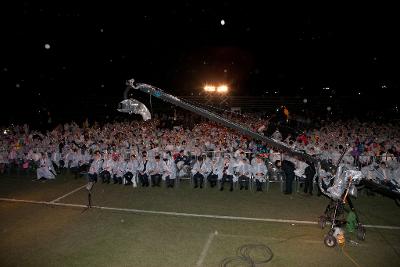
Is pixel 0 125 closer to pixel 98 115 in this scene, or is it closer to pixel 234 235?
pixel 98 115

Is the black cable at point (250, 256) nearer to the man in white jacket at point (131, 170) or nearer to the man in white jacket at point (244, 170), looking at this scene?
the man in white jacket at point (244, 170)

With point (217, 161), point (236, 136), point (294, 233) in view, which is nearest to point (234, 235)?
point (294, 233)

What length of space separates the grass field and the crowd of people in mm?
754

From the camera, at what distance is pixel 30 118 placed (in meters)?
25.7

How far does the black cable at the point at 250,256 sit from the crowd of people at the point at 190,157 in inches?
147

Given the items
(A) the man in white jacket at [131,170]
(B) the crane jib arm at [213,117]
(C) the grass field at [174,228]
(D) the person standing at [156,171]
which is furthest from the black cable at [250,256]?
(A) the man in white jacket at [131,170]

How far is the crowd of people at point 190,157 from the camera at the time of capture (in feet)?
39.6

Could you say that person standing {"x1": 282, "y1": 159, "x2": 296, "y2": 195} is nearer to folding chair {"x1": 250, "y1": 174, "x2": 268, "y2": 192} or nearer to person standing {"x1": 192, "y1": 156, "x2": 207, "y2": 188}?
folding chair {"x1": 250, "y1": 174, "x2": 268, "y2": 192}

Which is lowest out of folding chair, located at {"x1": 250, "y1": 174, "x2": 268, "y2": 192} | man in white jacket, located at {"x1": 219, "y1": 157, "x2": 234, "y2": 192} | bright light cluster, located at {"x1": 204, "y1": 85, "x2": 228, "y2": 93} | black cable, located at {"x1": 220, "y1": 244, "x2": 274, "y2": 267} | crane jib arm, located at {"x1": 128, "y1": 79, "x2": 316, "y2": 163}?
black cable, located at {"x1": 220, "y1": 244, "x2": 274, "y2": 267}

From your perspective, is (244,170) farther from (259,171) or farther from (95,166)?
(95,166)

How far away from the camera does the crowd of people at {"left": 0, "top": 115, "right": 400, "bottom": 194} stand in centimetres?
1207

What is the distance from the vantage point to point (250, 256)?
721 centimetres

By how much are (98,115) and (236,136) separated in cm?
1596

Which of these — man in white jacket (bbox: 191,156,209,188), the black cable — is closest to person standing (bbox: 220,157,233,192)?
man in white jacket (bbox: 191,156,209,188)
